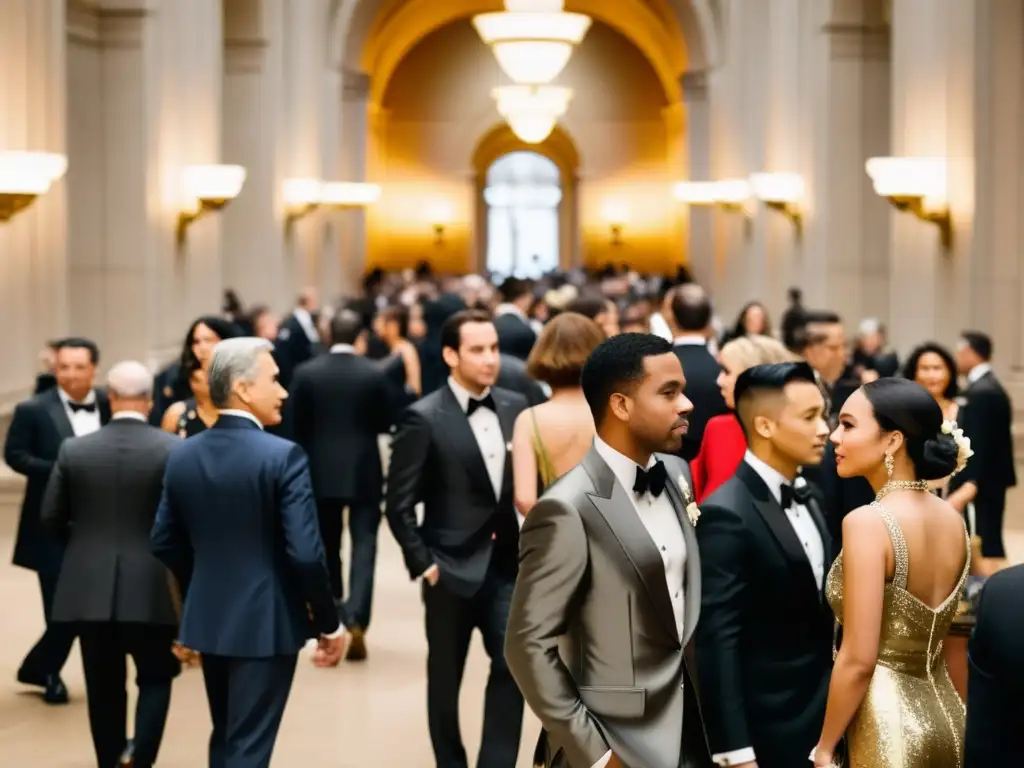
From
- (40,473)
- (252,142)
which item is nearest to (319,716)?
(40,473)

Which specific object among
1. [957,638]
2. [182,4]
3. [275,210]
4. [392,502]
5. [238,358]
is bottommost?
[957,638]

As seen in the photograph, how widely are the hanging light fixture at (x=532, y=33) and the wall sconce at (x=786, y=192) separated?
327 cm

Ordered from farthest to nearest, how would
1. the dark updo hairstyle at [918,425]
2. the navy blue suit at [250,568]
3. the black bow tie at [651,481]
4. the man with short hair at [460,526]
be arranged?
the man with short hair at [460,526] → the navy blue suit at [250,568] → the dark updo hairstyle at [918,425] → the black bow tie at [651,481]

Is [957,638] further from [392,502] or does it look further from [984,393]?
[984,393]

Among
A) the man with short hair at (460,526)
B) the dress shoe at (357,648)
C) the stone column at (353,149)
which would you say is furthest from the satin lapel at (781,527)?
the stone column at (353,149)

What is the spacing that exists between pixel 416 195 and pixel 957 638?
3494 cm

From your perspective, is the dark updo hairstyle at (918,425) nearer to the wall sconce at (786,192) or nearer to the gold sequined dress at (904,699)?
the gold sequined dress at (904,699)

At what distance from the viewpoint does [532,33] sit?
1786cm

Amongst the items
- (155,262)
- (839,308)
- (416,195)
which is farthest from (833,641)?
(416,195)

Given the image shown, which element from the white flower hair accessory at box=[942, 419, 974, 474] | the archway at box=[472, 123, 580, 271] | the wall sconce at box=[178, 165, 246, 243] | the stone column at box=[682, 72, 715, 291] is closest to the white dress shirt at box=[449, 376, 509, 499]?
the white flower hair accessory at box=[942, 419, 974, 474]

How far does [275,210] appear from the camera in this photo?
74.4ft

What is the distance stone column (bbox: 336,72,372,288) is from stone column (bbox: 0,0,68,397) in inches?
715

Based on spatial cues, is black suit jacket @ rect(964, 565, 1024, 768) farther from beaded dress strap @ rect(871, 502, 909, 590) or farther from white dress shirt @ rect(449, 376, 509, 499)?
white dress shirt @ rect(449, 376, 509, 499)

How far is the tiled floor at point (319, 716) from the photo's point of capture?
7.56 meters
